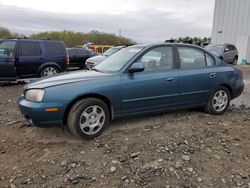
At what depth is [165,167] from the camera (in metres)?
3.46

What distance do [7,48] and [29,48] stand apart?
29.0 inches

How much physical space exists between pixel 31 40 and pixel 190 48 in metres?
6.52

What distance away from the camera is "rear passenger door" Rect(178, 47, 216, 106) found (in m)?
5.11

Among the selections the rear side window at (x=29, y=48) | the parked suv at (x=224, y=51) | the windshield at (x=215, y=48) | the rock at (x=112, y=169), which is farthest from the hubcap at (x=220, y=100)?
the windshield at (x=215, y=48)

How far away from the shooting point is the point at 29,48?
9547 mm

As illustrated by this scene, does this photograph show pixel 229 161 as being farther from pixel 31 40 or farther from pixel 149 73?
pixel 31 40

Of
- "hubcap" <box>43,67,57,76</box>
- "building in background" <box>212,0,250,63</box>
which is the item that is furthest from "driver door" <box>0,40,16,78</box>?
"building in background" <box>212,0,250,63</box>

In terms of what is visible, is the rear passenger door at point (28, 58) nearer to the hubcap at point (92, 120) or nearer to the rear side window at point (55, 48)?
the rear side window at point (55, 48)

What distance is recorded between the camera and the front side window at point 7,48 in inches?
361

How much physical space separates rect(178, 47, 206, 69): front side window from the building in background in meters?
20.9

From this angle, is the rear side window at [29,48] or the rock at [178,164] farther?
the rear side window at [29,48]

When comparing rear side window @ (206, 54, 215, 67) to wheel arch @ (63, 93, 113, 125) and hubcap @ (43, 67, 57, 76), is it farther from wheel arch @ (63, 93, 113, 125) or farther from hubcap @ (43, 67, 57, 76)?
hubcap @ (43, 67, 57, 76)

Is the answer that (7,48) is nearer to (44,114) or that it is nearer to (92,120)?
(44,114)

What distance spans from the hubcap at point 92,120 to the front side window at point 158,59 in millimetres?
1175
